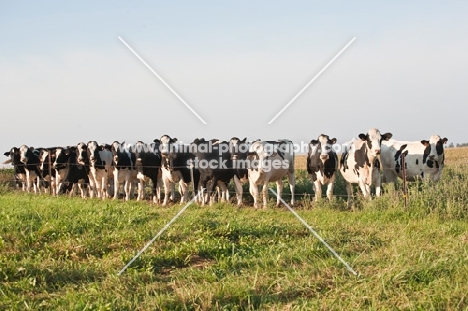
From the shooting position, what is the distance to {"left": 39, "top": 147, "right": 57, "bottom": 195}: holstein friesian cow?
74.5 feet

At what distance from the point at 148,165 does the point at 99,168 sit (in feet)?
7.73

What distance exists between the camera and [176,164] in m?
19.1

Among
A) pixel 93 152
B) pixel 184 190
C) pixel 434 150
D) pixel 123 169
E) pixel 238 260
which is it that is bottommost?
pixel 238 260

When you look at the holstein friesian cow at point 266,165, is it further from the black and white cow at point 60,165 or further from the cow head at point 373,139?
the black and white cow at point 60,165

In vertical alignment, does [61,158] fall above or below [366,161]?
above

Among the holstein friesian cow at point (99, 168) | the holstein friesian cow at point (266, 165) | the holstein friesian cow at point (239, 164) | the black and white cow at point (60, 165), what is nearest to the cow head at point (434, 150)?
the holstein friesian cow at point (266, 165)

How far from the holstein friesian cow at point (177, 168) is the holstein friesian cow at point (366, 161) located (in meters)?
5.26

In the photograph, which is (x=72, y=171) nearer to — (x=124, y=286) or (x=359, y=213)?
(x=359, y=213)

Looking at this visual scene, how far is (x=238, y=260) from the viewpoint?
27.0 feet

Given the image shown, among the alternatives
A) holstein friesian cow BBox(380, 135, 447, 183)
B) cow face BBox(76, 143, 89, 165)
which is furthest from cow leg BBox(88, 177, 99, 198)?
holstein friesian cow BBox(380, 135, 447, 183)

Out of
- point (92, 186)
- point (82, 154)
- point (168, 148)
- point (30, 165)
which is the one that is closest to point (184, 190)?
point (168, 148)

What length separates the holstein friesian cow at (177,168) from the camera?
62.3 ft

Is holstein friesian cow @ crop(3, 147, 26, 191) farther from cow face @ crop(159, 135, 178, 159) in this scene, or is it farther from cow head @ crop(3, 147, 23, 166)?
cow face @ crop(159, 135, 178, 159)

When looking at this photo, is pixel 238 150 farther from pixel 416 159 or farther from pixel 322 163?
pixel 416 159
